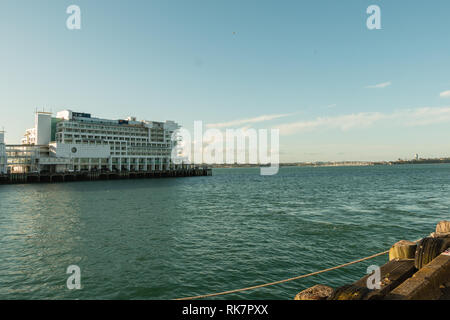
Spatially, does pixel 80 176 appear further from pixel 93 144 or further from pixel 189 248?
pixel 189 248

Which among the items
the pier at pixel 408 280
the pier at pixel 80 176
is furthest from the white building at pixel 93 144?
the pier at pixel 408 280

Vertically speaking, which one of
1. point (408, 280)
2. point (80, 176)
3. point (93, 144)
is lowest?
point (80, 176)

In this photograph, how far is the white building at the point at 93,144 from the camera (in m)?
110

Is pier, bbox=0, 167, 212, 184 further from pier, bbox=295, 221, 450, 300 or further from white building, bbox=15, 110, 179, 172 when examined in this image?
pier, bbox=295, 221, 450, 300

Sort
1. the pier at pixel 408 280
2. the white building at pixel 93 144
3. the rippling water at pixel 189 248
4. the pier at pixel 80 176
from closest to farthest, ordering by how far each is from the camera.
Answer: the pier at pixel 408 280 < the rippling water at pixel 189 248 < the pier at pixel 80 176 < the white building at pixel 93 144

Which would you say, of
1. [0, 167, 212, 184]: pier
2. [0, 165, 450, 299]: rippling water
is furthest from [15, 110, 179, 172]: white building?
[0, 165, 450, 299]: rippling water

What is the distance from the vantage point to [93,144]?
11881 cm

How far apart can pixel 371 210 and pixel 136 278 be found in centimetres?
2739

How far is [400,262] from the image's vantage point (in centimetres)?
902

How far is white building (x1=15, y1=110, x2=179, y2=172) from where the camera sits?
11019 centimetres

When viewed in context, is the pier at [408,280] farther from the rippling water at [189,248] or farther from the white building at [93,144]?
the white building at [93,144]

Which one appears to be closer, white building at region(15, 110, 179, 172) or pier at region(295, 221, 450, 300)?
pier at region(295, 221, 450, 300)

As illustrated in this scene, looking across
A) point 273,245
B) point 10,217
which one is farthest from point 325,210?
point 10,217

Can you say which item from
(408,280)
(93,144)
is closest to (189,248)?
(408,280)
